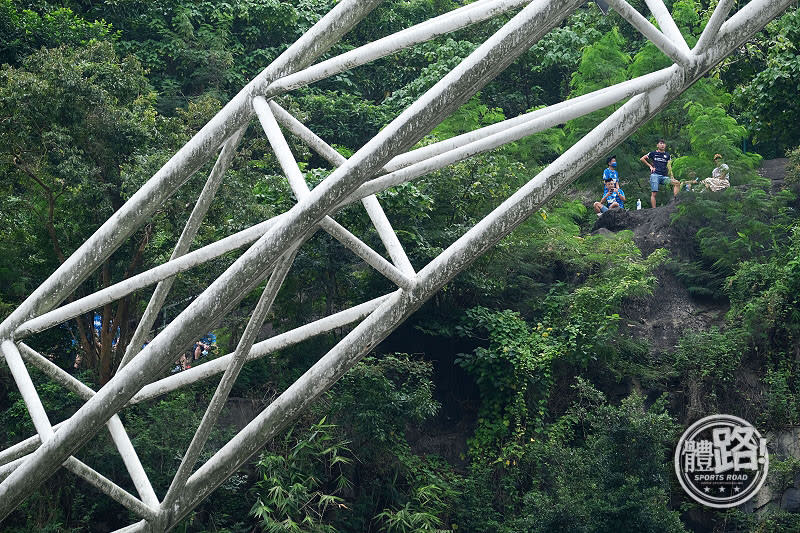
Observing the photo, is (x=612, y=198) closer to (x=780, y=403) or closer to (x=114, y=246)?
(x=780, y=403)

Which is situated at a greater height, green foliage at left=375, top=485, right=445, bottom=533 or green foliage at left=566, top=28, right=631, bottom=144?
green foliage at left=566, top=28, right=631, bottom=144

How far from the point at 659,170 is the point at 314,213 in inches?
559

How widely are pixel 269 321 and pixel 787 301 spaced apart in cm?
816

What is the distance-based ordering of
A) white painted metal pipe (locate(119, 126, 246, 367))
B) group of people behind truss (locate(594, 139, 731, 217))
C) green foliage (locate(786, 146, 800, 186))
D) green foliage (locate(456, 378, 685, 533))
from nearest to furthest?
1. white painted metal pipe (locate(119, 126, 246, 367))
2. green foliage (locate(456, 378, 685, 533))
3. green foliage (locate(786, 146, 800, 186))
4. group of people behind truss (locate(594, 139, 731, 217))

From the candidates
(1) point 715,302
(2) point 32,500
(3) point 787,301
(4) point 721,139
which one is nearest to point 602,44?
(4) point 721,139

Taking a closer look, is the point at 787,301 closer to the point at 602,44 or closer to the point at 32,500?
the point at 602,44

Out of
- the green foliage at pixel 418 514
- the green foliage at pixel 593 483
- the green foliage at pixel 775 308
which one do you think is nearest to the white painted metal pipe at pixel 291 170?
the green foliage at pixel 593 483

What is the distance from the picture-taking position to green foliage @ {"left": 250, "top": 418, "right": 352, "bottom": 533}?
12.7 metres

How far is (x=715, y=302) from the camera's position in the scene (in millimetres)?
16500

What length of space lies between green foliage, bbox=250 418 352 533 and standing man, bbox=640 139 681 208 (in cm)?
809

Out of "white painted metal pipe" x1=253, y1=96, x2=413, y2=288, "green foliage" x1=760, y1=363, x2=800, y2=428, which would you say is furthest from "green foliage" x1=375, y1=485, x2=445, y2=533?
"white painted metal pipe" x1=253, y1=96, x2=413, y2=288

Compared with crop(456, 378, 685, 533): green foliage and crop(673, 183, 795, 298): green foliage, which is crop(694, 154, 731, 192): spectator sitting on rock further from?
crop(456, 378, 685, 533): green foliage

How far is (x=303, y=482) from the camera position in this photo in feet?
43.4

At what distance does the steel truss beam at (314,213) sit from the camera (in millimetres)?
4910
